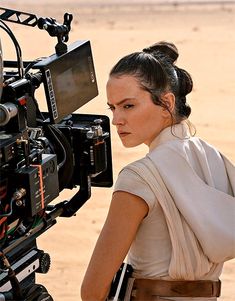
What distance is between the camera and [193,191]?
9.91ft

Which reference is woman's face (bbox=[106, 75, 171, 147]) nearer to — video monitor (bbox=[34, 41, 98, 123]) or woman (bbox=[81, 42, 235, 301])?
woman (bbox=[81, 42, 235, 301])

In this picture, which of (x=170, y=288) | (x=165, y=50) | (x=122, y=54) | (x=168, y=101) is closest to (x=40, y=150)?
(x=165, y=50)

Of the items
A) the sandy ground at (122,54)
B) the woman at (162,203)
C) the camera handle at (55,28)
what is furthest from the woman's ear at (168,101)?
the sandy ground at (122,54)

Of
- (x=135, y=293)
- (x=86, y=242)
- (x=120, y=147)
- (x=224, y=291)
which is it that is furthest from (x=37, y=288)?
(x=120, y=147)

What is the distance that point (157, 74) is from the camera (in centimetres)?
313

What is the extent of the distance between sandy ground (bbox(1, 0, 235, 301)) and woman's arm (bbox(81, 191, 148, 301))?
3.05m

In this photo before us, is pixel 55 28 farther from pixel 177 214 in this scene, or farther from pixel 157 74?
pixel 177 214

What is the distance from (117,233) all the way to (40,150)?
0.79 meters

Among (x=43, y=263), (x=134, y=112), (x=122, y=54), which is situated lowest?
(x=122, y=54)

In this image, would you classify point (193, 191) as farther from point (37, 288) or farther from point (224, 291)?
point (224, 291)

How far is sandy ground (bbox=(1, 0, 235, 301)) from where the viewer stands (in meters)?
6.77

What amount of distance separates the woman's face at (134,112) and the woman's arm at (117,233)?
0.22 metres

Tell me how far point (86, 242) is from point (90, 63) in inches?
116

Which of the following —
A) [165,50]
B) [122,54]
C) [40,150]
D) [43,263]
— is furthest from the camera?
[122,54]
